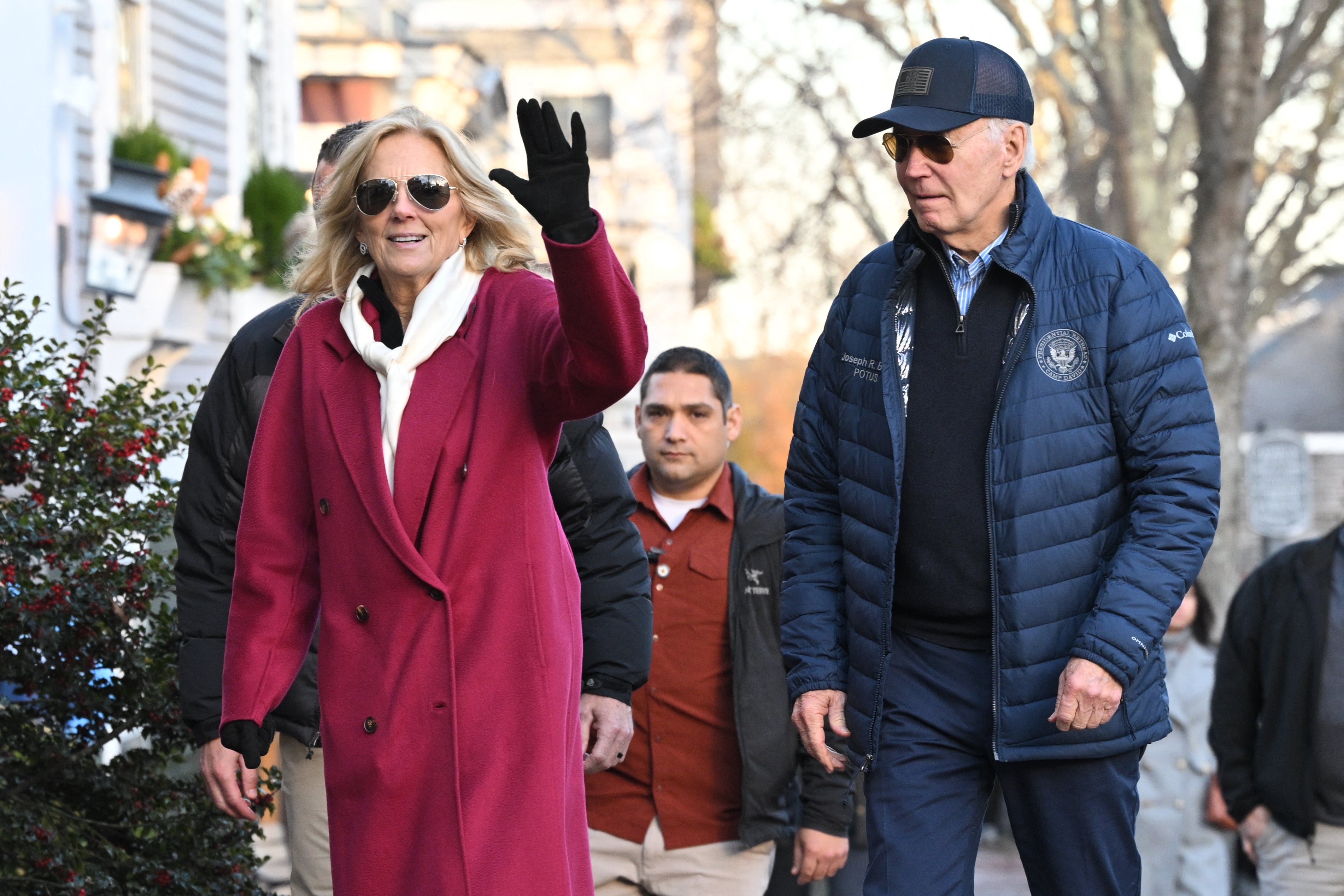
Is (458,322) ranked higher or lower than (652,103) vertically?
lower

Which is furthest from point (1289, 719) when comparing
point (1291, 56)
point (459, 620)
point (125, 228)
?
point (125, 228)

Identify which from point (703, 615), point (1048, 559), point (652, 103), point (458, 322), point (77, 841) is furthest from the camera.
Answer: point (652, 103)

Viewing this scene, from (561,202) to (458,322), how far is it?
2.03ft

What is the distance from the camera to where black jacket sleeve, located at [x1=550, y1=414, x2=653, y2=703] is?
14.3 feet

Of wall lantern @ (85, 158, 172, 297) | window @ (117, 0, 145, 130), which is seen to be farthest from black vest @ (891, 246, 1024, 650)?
window @ (117, 0, 145, 130)

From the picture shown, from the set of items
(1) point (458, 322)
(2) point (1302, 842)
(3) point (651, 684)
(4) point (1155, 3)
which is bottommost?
(2) point (1302, 842)

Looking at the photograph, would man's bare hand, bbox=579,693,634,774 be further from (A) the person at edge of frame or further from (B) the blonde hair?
(A) the person at edge of frame

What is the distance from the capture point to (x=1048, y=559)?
3.87 meters

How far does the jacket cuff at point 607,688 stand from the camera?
432cm

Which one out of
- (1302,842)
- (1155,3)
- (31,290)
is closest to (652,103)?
(1155,3)

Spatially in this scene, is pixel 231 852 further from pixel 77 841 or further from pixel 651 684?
pixel 651 684

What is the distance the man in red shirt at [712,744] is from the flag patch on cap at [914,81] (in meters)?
1.75

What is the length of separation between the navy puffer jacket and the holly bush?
78.4 inches

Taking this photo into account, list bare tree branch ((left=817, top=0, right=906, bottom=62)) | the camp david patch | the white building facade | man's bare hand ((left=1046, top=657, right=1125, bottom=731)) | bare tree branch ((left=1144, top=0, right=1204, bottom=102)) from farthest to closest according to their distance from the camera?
bare tree branch ((left=817, top=0, right=906, bottom=62)) → bare tree branch ((left=1144, top=0, right=1204, bottom=102)) → the white building facade → the camp david patch → man's bare hand ((left=1046, top=657, right=1125, bottom=731))
